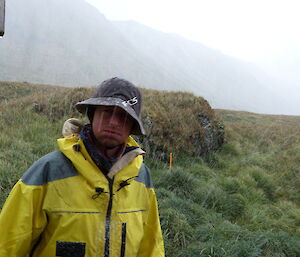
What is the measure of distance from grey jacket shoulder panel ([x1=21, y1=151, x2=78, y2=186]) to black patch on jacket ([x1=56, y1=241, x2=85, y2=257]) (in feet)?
1.20

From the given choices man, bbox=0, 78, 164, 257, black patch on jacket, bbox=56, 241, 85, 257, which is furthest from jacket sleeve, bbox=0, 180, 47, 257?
black patch on jacket, bbox=56, 241, 85, 257

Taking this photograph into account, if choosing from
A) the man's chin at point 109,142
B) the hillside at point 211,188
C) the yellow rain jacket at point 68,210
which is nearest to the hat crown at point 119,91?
the man's chin at point 109,142

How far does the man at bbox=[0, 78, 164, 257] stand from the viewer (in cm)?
145

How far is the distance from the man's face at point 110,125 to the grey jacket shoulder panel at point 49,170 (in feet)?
0.85

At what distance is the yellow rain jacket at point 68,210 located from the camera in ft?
4.70

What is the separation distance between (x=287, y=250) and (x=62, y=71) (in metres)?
111

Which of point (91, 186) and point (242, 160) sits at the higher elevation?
point (91, 186)

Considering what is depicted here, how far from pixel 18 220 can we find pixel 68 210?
26 cm

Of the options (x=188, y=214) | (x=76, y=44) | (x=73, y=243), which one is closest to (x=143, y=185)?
(x=73, y=243)

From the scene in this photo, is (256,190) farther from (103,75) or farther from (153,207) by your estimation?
(103,75)

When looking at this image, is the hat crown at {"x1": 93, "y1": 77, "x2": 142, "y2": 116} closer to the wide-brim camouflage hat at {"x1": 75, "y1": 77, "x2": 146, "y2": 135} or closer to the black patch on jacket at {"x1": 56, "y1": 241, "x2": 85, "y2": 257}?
the wide-brim camouflage hat at {"x1": 75, "y1": 77, "x2": 146, "y2": 135}

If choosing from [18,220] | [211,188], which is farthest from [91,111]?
[211,188]

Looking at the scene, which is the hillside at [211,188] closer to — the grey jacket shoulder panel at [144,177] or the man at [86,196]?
the grey jacket shoulder panel at [144,177]

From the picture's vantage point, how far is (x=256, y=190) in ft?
22.0
